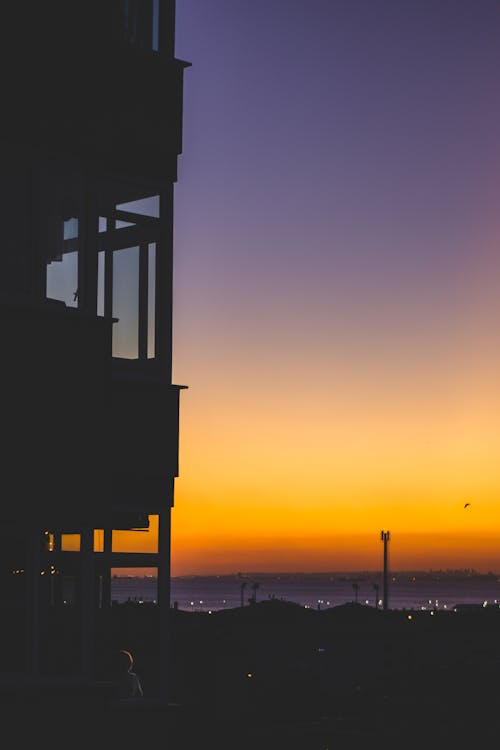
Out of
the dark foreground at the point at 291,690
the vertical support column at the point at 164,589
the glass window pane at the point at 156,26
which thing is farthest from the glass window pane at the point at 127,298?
the dark foreground at the point at 291,690

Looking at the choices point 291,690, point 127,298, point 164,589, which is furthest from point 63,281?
point 291,690

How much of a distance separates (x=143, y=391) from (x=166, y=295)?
113cm

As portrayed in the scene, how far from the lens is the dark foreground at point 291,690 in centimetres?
1429

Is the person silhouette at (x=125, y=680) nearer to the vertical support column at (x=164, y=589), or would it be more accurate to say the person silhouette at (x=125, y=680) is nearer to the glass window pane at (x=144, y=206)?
the vertical support column at (x=164, y=589)

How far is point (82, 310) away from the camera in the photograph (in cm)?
1445

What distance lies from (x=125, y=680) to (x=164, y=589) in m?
1.14

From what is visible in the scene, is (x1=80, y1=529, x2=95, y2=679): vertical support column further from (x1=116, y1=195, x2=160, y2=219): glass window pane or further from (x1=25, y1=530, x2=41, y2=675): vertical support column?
(x1=116, y1=195, x2=160, y2=219): glass window pane

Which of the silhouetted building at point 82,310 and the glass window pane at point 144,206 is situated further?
the glass window pane at point 144,206

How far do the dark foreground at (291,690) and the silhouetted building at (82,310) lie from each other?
26.3 inches

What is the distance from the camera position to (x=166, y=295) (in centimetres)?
1573

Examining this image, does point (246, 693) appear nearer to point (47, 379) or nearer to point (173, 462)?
point (173, 462)

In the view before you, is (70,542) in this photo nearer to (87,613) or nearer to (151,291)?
(87,613)

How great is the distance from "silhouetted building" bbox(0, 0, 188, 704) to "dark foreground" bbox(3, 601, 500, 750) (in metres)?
0.67

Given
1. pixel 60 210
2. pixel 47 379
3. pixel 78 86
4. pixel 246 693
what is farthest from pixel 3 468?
pixel 246 693
